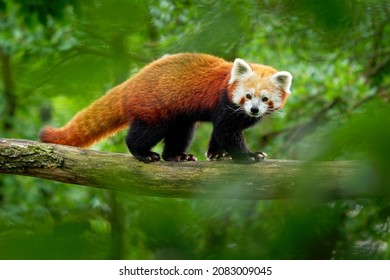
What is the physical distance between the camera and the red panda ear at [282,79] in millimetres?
3531

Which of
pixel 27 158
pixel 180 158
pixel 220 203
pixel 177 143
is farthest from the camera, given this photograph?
pixel 177 143

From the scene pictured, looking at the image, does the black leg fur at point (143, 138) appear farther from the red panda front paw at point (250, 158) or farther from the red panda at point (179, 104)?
the red panda front paw at point (250, 158)

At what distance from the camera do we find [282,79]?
3.58 meters

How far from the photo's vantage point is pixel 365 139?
0.62m

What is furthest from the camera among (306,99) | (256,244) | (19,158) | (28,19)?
(306,99)

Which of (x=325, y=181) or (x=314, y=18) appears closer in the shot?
(x=314, y=18)

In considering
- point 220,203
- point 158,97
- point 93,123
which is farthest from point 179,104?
point 220,203

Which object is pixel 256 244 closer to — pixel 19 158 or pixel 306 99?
pixel 19 158

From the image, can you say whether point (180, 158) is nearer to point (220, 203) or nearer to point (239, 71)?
point (239, 71)

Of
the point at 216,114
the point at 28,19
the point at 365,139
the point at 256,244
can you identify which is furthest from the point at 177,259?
the point at 216,114

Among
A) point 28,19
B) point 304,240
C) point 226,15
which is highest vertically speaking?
point 28,19

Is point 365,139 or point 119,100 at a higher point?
point 119,100

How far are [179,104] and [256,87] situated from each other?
595 mm

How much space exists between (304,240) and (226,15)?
41cm
